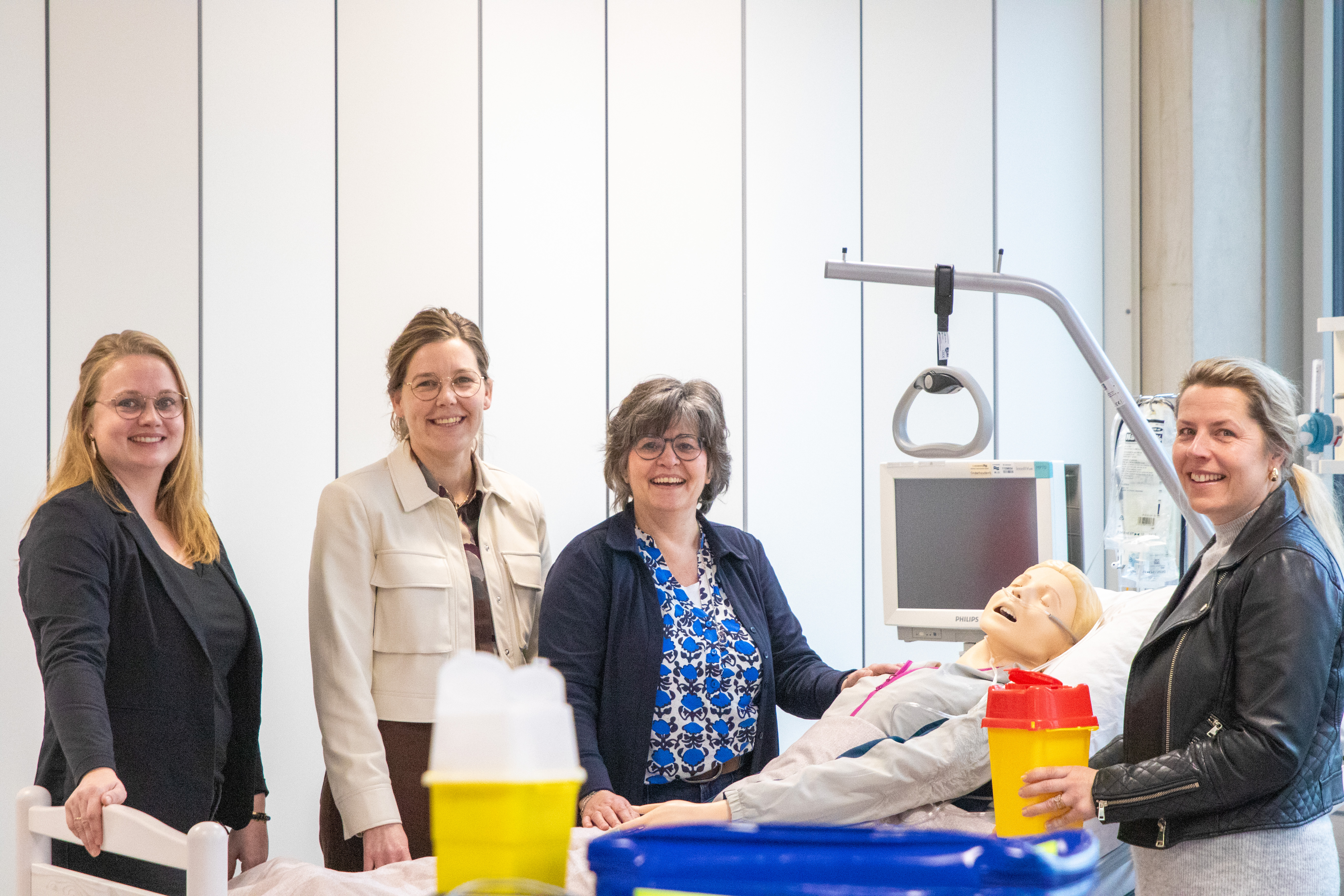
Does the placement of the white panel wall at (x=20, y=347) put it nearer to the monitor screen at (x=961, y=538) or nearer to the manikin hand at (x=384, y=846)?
the manikin hand at (x=384, y=846)

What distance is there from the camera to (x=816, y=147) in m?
4.19

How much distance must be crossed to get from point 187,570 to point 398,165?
155 centimetres

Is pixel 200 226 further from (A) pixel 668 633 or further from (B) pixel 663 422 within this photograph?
(A) pixel 668 633

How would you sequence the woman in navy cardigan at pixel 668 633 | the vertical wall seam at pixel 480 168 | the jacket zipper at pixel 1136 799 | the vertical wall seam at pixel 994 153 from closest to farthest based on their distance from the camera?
the jacket zipper at pixel 1136 799 < the woman in navy cardigan at pixel 668 633 < the vertical wall seam at pixel 480 168 < the vertical wall seam at pixel 994 153

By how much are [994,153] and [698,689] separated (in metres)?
2.92

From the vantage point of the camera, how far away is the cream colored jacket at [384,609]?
231 centimetres

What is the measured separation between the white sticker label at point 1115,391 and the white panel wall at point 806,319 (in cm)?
157

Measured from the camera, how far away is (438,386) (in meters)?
2.46

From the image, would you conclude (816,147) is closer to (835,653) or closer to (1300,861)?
(835,653)

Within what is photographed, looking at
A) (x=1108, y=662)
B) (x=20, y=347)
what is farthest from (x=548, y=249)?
(x=1108, y=662)

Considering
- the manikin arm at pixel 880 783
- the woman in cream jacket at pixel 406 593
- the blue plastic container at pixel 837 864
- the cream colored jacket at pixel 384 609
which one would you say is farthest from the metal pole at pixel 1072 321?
the blue plastic container at pixel 837 864

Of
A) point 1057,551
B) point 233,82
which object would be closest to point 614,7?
point 233,82

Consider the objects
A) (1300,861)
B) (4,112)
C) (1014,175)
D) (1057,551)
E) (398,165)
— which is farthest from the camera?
(1014,175)

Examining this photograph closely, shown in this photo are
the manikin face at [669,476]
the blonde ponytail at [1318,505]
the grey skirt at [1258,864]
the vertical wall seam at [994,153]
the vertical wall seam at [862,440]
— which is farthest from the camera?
the vertical wall seam at [994,153]
